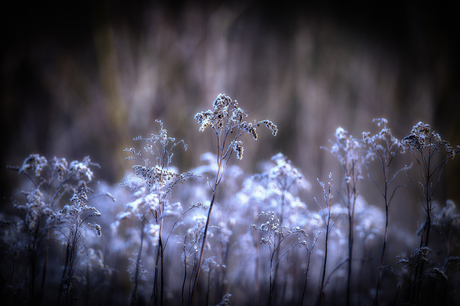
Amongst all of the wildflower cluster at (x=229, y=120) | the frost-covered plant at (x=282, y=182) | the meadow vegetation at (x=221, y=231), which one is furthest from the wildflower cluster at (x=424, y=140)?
the wildflower cluster at (x=229, y=120)

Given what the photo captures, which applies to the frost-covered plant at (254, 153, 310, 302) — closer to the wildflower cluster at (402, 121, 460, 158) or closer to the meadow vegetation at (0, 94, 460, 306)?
the meadow vegetation at (0, 94, 460, 306)

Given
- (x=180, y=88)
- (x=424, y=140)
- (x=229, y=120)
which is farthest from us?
(x=180, y=88)

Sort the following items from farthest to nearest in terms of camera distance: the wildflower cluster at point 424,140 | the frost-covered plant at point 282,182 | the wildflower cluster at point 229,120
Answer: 1. the frost-covered plant at point 282,182
2. the wildflower cluster at point 424,140
3. the wildflower cluster at point 229,120

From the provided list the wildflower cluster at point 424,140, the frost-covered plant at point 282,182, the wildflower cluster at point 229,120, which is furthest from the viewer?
the frost-covered plant at point 282,182

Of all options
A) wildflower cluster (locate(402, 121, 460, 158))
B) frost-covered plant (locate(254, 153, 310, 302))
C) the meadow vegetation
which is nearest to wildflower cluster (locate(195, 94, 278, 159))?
the meadow vegetation

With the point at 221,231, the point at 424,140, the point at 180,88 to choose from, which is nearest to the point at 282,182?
the point at 221,231

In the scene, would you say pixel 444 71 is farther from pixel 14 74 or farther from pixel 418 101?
pixel 14 74

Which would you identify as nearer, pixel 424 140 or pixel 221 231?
pixel 424 140

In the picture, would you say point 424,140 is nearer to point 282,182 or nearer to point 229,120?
point 282,182

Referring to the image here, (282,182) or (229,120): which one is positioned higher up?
(229,120)

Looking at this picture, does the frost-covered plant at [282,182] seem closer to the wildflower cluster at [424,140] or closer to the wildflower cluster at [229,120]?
the wildflower cluster at [229,120]

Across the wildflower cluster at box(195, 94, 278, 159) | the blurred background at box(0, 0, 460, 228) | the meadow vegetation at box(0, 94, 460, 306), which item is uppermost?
the blurred background at box(0, 0, 460, 228)

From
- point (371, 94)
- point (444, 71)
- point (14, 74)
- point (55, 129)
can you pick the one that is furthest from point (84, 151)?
point (444, 71)
